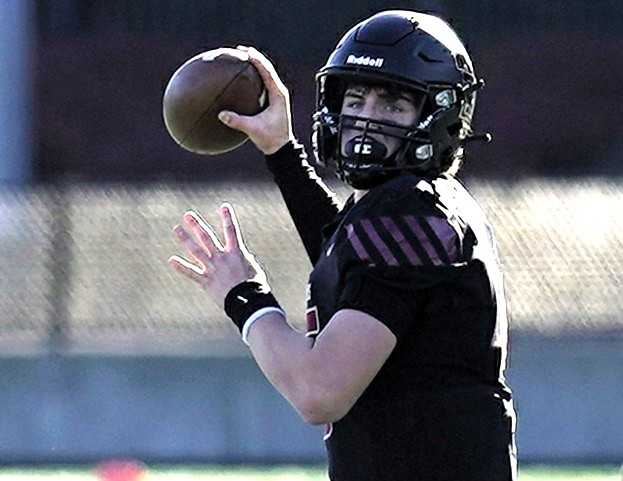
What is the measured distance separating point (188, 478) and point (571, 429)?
6.59 ft

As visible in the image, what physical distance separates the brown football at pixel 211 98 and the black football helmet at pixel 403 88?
0.38 metres

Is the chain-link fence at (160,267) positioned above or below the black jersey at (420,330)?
below

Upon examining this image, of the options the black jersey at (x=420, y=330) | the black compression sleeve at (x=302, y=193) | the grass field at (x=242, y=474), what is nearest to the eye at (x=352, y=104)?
the black jersey at (x=420, y=330)

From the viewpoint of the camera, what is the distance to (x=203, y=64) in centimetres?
476

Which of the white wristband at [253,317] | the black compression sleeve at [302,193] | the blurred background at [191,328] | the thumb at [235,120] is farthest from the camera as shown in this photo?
the blurred background at [191,328]

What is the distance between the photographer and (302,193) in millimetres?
4895

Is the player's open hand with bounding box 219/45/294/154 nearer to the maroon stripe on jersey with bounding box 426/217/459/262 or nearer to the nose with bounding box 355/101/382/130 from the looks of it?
the nose with bounding box 355/101/382/130

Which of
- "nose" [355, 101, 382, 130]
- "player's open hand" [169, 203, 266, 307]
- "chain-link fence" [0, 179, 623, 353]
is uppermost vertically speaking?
"nose" [355, 101, 382, 130]

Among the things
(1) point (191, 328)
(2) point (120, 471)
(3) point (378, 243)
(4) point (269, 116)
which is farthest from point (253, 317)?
(1) point (191, 328)

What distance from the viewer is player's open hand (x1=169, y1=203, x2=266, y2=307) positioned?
416 cm

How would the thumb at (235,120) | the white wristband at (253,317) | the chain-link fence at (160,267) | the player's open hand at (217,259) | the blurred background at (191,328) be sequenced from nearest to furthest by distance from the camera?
the white wristband at (253,317) → the player's open hand at (217,259) → the thumb at (235,120) → the blurred background at (191,328) → the chain-link fence at (160,267)

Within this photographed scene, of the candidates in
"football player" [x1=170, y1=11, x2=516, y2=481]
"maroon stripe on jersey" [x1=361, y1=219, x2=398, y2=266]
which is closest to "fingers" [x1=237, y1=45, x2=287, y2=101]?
"football player" [x1=170, y1=11, x2=516, y2=481]

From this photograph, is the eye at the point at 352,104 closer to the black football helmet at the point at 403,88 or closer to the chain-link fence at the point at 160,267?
the black football helmet at the point at 403,88

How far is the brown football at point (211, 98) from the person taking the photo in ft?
15.2
